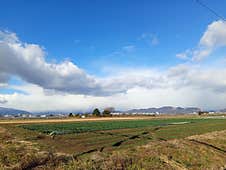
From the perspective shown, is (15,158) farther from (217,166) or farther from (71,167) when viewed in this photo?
(217,166)

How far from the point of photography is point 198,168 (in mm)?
15664

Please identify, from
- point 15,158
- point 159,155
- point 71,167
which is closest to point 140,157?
point 159,155

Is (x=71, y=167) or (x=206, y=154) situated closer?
(x=71, y=167)

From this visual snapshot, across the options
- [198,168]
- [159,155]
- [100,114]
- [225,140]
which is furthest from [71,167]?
[100,114]

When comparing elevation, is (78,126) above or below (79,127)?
above

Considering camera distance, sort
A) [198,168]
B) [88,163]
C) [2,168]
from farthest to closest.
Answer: [198,168] → [88,163] → [2,168]

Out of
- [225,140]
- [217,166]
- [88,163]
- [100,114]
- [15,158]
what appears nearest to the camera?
[88,163]

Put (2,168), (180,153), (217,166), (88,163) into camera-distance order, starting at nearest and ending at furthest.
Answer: (2,168) → (88,163) → (217,166) → (180,153)

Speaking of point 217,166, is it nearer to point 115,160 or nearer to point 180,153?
point 180,153

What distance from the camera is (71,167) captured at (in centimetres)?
1251

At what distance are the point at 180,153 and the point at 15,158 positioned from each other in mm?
10981

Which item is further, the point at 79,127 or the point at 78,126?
the point at 78,126

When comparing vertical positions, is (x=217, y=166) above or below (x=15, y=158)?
below

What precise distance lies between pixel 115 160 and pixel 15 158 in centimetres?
567
